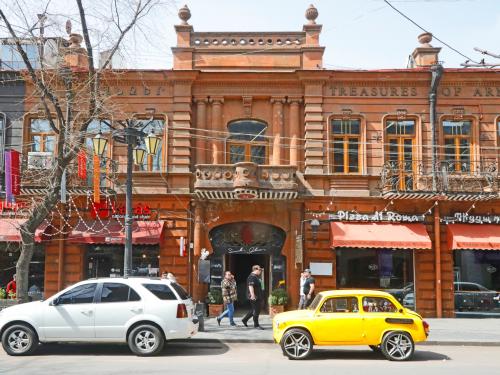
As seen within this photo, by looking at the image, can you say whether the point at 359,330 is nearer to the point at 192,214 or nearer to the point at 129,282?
the point at 129,282

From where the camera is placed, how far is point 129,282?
1198 cm

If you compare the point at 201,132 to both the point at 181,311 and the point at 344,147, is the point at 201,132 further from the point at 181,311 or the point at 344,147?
the point at 181,311

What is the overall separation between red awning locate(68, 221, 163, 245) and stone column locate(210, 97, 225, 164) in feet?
10.7

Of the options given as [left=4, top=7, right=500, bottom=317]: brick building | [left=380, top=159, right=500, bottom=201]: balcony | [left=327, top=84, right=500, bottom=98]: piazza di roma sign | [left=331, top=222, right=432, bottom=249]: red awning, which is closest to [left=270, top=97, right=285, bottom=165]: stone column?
[left=4, top=7, right=500, bottom=317]: brick building

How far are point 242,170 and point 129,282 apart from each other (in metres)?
7.81

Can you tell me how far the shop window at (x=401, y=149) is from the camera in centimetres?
1981

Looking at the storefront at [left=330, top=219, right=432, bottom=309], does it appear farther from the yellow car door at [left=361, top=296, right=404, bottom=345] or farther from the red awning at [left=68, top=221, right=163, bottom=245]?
the yellow car door at [left=361, top=296, right=404, bottom=345]

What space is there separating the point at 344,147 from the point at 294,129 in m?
1.96

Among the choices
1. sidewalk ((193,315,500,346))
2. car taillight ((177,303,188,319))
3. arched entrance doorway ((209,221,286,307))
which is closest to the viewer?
car taillight ((177,303,188,319))

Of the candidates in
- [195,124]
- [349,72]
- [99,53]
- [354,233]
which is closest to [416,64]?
[349,72]

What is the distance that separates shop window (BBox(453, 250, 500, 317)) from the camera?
1958 centimetres

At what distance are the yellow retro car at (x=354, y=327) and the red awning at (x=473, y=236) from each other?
830cm

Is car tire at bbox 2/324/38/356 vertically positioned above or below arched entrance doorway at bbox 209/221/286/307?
below

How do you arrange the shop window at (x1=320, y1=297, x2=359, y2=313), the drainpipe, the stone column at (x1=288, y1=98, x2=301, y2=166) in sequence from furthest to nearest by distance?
1. the stone column at (x1=288, y1=98, x2=301, y2=166)
2. the drainpipe
3. the shop window at (x1=320, y1=297, x2=359, y2=313)
